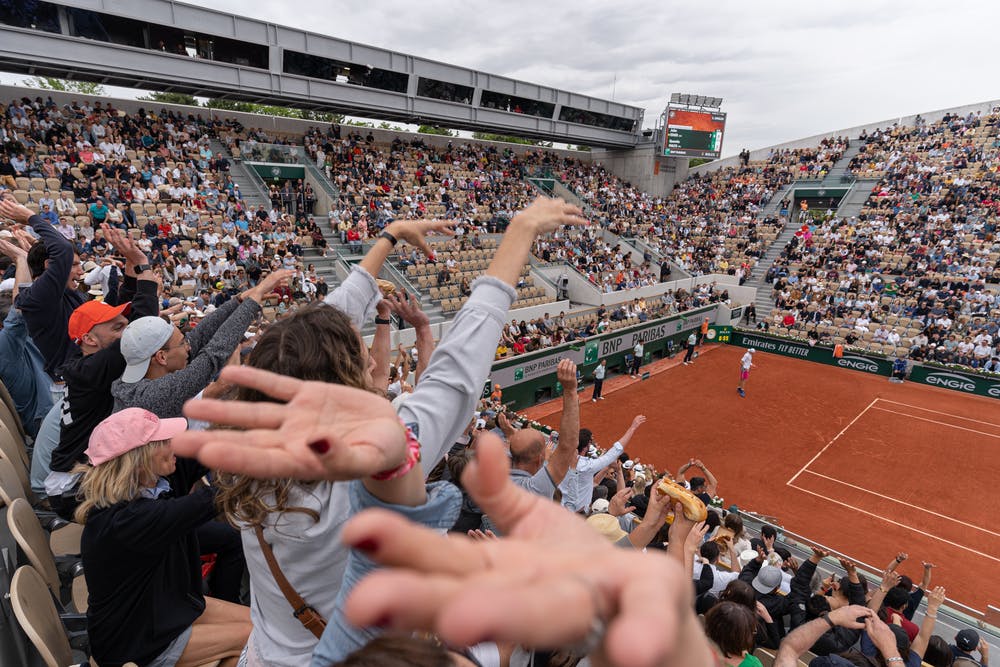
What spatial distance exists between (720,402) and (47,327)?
18423 mm

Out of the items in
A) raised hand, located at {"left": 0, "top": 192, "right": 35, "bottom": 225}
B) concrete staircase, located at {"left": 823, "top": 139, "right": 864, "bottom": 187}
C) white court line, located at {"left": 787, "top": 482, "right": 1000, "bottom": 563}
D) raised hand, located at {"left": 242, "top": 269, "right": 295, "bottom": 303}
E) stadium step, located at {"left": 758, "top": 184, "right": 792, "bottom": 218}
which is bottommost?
white court line, located at {"left": 787, "top": 482, "right": 1000, "bottom": 563}

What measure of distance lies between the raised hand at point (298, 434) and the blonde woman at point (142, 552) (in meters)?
1.51

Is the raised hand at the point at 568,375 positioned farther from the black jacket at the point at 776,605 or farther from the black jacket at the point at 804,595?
the black jacket at the point at 804,595

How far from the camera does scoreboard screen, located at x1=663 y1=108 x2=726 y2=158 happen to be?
35688mm

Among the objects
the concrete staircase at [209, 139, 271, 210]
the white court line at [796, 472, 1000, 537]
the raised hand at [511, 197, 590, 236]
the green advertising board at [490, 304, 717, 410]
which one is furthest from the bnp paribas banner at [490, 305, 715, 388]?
the raised hand at [511, 197, 590, 236]

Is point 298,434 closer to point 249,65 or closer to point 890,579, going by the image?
point 890,579

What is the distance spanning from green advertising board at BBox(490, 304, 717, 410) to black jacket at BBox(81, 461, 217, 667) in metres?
12.1

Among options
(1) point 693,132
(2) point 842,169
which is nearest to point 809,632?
(1) point 693,132

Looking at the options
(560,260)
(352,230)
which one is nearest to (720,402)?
(560,260)

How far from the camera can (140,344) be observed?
2949mm

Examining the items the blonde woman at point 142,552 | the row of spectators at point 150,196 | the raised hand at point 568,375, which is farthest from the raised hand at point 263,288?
the row of spectators at point 150,196

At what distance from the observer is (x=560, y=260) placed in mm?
25141

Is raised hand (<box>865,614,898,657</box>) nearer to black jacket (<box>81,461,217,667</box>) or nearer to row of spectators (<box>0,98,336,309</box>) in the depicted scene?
black jacket (<box>81,461,217,667</box>)

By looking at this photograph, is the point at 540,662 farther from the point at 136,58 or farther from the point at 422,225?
the point at 136,58
